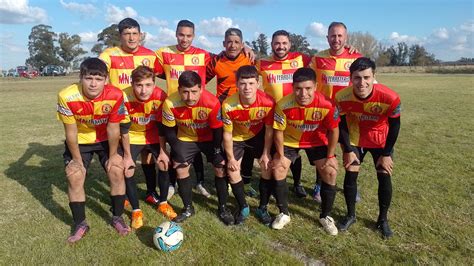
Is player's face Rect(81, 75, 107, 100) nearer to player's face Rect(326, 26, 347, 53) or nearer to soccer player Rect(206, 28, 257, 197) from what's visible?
soccer player Rect(206, 28, 257, 197)

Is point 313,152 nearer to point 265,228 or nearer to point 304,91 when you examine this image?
point 304,91

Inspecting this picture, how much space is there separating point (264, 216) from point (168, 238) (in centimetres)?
117

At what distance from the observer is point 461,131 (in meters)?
8.70

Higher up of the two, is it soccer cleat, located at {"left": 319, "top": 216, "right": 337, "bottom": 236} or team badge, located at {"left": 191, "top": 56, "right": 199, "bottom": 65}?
team badge, located at {"left": 191, "top": 56, "right": 199, "bottom": 65}

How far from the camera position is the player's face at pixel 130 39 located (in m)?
4.55

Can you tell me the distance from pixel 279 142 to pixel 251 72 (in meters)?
0.81

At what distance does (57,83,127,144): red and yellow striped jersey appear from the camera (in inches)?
145

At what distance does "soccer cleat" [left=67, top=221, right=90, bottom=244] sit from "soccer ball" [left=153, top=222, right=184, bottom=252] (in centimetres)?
83

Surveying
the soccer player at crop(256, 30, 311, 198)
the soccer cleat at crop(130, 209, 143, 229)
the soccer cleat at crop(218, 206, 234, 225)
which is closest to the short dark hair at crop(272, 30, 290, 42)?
the soccer player at crop(256, 30, 311, 198)

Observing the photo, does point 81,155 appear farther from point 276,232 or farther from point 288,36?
point 288,36

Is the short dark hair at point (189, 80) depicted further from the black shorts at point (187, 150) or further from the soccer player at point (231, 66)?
the soccer player at point (231, 66)

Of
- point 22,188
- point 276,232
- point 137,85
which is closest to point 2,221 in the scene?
point 22,188

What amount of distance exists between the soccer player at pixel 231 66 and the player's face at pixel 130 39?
1.01 m

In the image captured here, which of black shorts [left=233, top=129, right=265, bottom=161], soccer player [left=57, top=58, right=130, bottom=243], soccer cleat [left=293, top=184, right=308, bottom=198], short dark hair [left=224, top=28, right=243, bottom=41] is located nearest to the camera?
soccer player [left=57, top=58, right=130, bottom=243]
